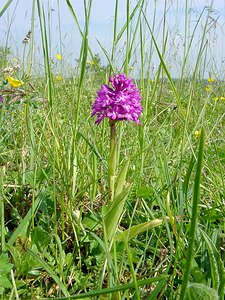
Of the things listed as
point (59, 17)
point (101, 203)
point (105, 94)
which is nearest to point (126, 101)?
point (105, 94)

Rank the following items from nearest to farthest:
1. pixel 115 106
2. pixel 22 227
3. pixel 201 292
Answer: pixel 201 292 < pixel 22 227 < pixel 115 106

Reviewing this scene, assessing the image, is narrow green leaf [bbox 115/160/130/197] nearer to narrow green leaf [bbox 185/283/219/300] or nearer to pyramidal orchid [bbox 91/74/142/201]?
pyramidal orchid [bbox 91/74/142/201]

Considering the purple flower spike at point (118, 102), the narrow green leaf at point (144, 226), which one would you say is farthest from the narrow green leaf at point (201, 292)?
the purple flower spike at point (118, 102)

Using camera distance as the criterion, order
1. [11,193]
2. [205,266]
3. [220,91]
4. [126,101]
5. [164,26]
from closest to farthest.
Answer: [205,266], [126,101], [11,193], [164,26], [220,91]

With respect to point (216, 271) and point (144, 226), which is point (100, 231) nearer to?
point (144, 226)

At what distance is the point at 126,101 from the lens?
27.9 inches

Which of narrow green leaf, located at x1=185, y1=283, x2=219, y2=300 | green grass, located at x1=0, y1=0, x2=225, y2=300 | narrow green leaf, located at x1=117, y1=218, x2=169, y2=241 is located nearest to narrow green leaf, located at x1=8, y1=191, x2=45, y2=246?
green grass, located at x1=0, y1=0, x2=225, y2=300

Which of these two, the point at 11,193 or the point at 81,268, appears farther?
the point at 11,193

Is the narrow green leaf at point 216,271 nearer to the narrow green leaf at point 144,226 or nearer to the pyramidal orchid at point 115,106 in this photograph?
the narrow green leaf at point 144,226

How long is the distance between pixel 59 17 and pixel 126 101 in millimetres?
325

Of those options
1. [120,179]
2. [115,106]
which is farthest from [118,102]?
[120,179]

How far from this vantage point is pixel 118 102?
2.32 feet

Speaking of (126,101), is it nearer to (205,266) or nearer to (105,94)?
(105,94)

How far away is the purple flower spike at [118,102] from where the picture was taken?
70cm
